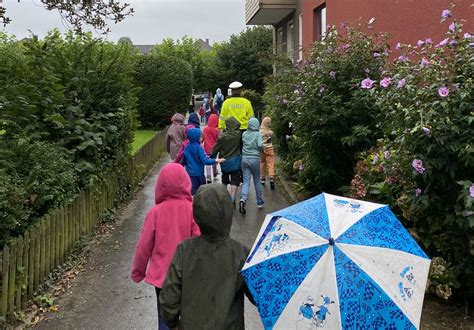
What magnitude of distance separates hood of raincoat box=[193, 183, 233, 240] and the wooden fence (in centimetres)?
245

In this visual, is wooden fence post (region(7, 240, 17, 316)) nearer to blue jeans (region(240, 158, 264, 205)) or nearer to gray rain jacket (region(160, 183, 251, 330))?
gray rain jacket (region(160, 183, 251, 330))

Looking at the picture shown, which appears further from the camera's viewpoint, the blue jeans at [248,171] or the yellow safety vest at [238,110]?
the yellow safety vest at [238,110]

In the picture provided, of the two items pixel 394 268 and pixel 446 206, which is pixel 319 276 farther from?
pixel 446 206

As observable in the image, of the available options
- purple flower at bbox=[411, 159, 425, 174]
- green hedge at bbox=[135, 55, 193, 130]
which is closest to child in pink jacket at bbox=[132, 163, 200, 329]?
purple flower at bbox=[411, 159, 425, 174]

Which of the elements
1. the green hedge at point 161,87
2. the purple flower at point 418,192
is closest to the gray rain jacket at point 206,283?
the purple flower at point 418,192

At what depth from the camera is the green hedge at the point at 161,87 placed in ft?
71.6

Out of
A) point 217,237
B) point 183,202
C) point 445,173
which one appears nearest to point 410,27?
point 445,173

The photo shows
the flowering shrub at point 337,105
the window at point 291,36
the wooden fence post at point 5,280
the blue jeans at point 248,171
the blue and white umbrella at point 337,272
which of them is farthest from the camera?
the window at point 291,36

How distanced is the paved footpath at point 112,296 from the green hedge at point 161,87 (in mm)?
14672

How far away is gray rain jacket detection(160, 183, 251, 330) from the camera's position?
8.98 ft

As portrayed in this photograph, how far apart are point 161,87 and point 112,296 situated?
17372 mm

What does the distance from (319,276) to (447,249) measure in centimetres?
292

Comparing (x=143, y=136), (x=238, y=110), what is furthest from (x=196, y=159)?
(x=143, y=136)

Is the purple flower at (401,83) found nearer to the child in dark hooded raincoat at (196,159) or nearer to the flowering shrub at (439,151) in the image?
the flowering shrub at (439,151)
